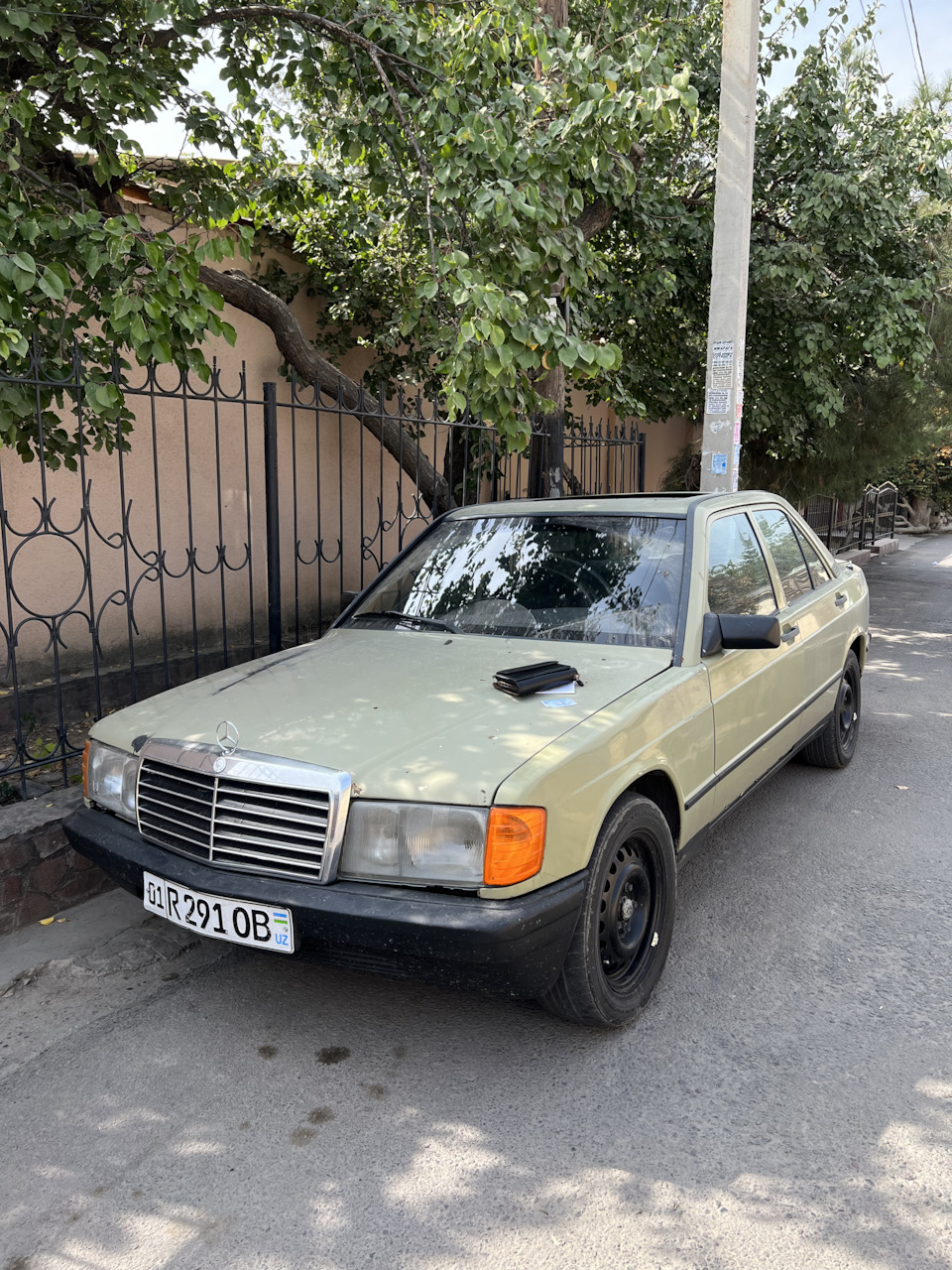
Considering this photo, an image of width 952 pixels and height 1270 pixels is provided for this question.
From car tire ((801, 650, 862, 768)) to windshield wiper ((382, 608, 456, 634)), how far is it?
235cm

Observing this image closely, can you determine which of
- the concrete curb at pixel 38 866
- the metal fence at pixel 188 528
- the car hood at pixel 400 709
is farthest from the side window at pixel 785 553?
the concrete curb at pixel 38 866

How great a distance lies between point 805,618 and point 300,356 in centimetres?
498

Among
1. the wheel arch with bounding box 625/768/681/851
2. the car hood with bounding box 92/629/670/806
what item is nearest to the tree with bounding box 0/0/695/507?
the car hood with bounding box 92/629/670/806

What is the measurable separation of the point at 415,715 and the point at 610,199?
20.9ft

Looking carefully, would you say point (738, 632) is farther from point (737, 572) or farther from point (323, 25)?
point (323, 25)

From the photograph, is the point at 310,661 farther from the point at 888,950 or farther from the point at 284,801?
the point at 888,950

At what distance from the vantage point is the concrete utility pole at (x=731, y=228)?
680cm

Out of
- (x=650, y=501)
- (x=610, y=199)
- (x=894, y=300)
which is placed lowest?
(x=650, y=501)

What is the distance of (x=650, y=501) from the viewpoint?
13.3ft

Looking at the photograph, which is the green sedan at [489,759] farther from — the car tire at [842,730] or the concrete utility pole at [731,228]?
the concrete utility pole at [731,228]

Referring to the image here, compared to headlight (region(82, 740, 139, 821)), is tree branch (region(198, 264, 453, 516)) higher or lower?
higher

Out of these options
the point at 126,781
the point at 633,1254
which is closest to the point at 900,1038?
the point at 633,1254

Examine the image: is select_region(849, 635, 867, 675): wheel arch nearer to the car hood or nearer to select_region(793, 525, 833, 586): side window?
select_region(793, 525, 833, 586): side window

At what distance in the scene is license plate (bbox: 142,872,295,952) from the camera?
2.62 m
